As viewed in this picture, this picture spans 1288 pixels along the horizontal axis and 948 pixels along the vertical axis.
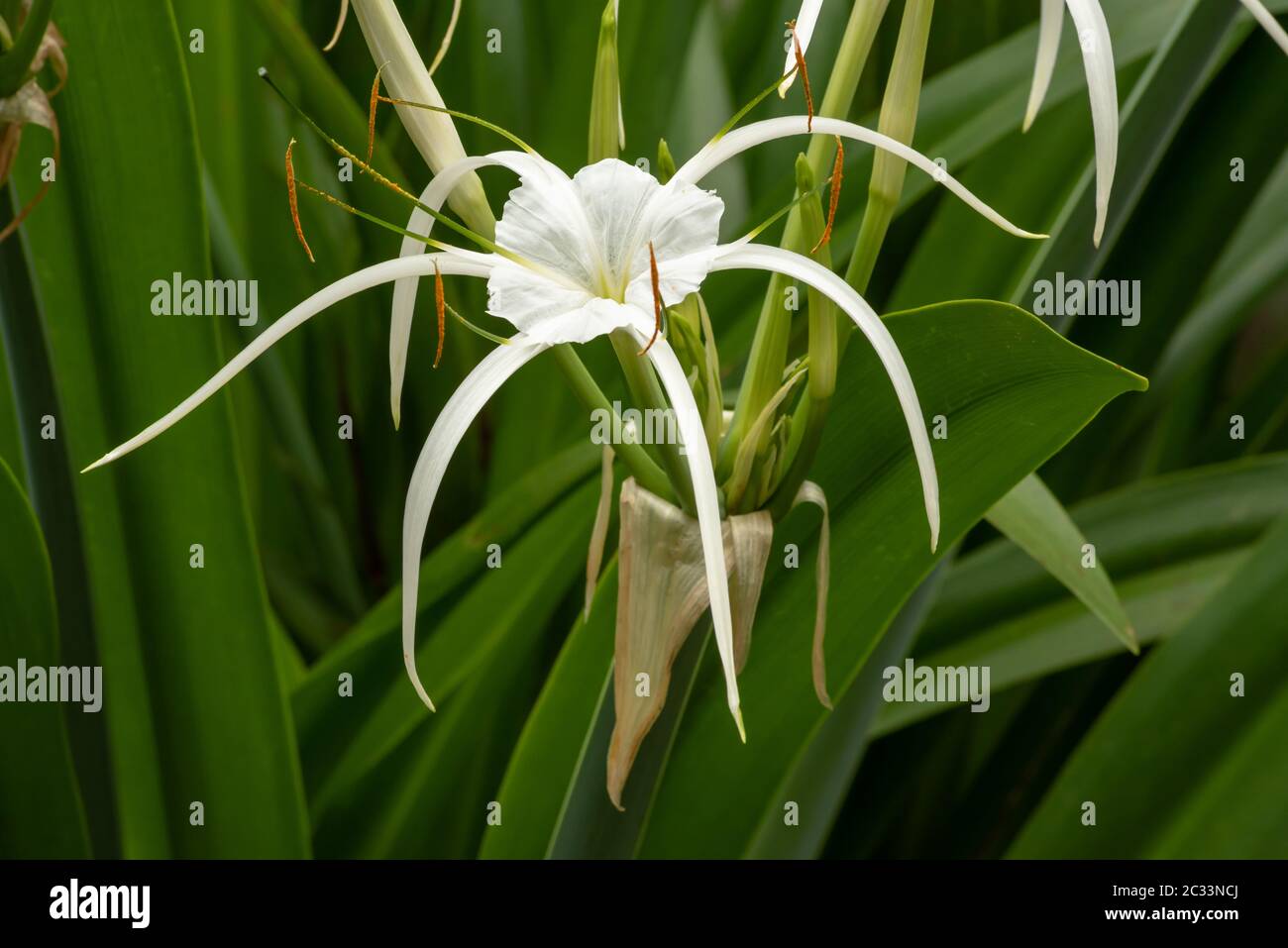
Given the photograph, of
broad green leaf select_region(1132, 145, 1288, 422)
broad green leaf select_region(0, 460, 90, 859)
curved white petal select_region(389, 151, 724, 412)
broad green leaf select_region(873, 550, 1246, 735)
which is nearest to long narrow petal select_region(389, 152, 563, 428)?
curved white petal select_region(389, 151, 724, 412)

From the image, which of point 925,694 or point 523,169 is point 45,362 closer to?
point 523,169

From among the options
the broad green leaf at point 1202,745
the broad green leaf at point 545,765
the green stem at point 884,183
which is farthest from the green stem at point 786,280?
the broad green leaf at point 1202,745

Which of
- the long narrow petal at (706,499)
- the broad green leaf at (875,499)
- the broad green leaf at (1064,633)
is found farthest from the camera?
the broad green leaf at (1064,633)

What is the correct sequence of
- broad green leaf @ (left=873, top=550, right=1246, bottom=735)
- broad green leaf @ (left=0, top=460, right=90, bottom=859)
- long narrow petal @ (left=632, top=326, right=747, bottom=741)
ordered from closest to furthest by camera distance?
long narrow petal @ (left=632, top=326, right=747, bottom=741) < broad green leaf @ (left=0, top=460, right=90, bottom=859) < broad green leaf @ (left=873, top=550, right=1246, bottom=735)

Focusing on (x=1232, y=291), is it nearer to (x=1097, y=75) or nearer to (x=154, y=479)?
(x=1097, y=75)

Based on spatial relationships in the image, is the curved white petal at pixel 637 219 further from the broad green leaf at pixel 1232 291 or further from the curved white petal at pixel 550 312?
Result: the broad green leaf at pixel 1232 291

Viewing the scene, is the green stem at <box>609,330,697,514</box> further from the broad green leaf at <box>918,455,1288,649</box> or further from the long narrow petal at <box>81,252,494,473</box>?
the broad green leaf at <box>918,455,1288,649</box>

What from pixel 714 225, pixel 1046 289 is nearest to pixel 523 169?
pixel 714 225
